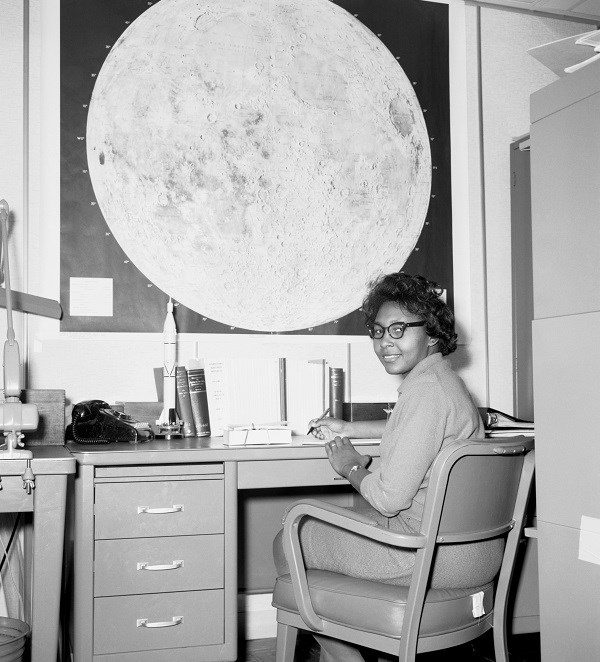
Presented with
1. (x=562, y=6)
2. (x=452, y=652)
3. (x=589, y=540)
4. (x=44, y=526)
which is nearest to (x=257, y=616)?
(x=452, y=652)

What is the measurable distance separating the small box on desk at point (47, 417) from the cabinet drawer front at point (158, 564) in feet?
1.65

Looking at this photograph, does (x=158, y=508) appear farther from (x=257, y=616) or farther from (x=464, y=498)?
(x=257, y=616)

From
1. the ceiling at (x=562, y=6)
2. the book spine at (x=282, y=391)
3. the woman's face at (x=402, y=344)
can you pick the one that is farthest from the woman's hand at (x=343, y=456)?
the ceiling at (x=562, y=6)

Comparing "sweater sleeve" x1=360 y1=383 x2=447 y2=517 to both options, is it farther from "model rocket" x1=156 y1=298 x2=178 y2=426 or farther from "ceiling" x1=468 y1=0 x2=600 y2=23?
"ceiling" x1=468 y1=0 x2=600 y2=23

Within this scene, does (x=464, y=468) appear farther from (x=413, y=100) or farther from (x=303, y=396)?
(x=413, y=100)

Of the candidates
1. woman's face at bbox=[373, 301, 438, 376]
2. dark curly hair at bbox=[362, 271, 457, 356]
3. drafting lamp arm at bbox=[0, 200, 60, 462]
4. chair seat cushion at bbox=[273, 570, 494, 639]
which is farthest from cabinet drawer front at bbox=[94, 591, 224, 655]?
dark curly hair at bbox=[362, 271, 457, 356]

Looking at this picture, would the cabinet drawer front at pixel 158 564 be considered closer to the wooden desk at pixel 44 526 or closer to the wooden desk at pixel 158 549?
the wooden desk at pixel 158 549

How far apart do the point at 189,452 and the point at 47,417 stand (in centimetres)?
57

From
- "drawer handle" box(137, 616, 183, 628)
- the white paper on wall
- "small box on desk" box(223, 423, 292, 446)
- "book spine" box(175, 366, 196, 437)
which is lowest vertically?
"drawer handle" box(137, 616, 183, 628)

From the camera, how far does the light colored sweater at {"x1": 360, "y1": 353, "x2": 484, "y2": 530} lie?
2.01m

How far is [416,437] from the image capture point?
201cm

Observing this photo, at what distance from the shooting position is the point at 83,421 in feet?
8.51

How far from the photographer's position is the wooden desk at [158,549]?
7.25 feet

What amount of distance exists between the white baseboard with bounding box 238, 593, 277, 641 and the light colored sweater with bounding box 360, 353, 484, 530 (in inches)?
42.8
